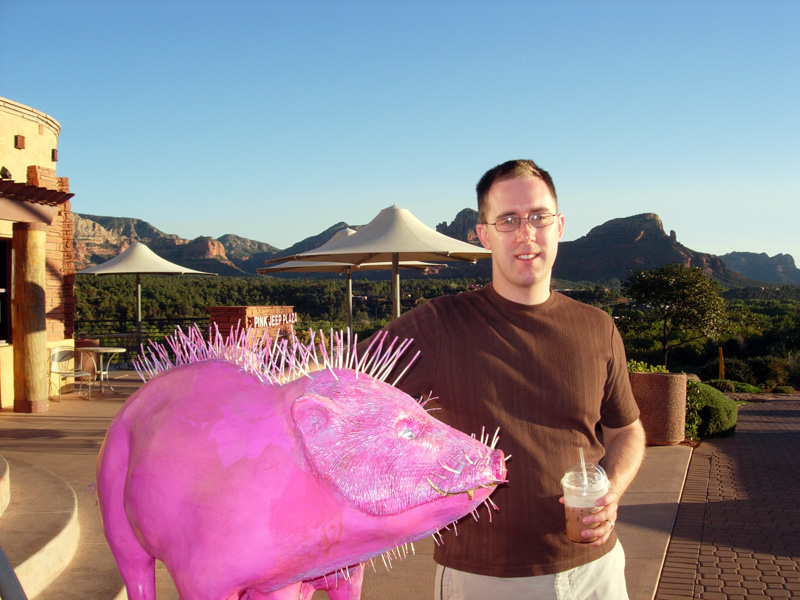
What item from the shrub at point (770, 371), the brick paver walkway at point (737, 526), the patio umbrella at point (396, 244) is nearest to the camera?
the brick paver walkway at point (737, 526)

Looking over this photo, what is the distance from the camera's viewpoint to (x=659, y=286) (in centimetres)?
1750

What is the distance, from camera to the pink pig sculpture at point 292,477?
1.00m

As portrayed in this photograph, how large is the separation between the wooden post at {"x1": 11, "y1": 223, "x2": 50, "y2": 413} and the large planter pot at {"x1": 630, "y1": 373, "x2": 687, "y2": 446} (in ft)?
26.3

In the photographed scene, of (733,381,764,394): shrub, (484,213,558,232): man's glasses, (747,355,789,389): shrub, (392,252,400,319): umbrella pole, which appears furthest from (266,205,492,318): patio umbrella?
(747,355,789,389): shrub

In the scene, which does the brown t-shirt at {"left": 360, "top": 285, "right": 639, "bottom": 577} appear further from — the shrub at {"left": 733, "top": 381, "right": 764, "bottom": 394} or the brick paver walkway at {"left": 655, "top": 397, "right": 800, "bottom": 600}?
the shrub at {"left": 733, "top": 381, "right": 764, "bottom": 394}

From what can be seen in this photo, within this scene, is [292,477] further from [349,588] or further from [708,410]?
[708,410]

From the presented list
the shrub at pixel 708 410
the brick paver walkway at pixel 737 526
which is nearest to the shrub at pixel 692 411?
the shrub at pixel 708 410

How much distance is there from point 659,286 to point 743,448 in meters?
8.43

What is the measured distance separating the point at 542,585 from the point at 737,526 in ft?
17.2

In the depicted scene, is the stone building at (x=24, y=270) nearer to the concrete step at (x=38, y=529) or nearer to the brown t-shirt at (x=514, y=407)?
the concrete step at (x=38, y=529)

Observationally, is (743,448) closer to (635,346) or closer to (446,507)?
(446,507)

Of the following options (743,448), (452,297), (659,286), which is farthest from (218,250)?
(452,297)

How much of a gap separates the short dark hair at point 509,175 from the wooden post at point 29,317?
26.2 ft

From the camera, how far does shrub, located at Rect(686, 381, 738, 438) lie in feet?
32.8
